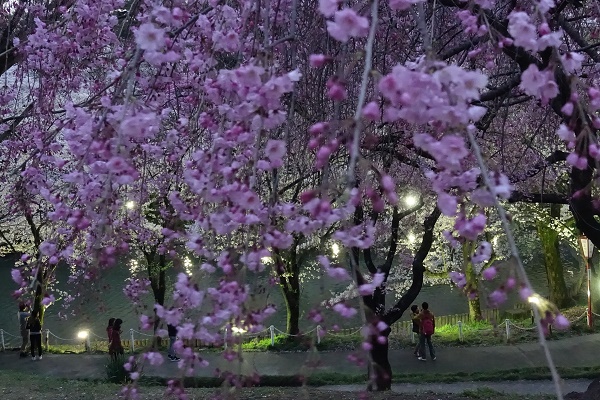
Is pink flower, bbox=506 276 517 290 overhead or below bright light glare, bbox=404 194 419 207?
below

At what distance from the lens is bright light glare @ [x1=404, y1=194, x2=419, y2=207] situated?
24.1ft

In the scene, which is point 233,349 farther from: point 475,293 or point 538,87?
point 538,87

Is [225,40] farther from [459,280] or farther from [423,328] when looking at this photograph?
[423,328]

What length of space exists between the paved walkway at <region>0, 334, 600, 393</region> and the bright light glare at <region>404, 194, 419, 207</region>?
238cm

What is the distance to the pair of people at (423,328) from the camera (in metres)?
8.56

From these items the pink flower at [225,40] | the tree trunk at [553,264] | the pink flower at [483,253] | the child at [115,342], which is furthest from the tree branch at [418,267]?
the tree trunk at [553,264]

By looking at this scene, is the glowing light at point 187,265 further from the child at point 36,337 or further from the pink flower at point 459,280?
the child at point 36,337

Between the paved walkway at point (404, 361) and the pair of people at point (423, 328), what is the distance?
0.15 m

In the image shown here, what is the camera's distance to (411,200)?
764 centimetres

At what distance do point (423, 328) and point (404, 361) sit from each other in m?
0.73

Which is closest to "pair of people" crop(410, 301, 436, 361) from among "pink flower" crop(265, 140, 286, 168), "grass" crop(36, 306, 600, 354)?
"grass" crop(36, 306, 600, 354)

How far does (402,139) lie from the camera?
4.79 metres

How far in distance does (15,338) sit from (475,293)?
42.6 ft

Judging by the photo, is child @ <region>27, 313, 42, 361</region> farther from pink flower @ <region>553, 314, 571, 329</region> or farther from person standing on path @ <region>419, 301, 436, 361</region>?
pink flower @ <region>553, 314, 571, 329</region>
